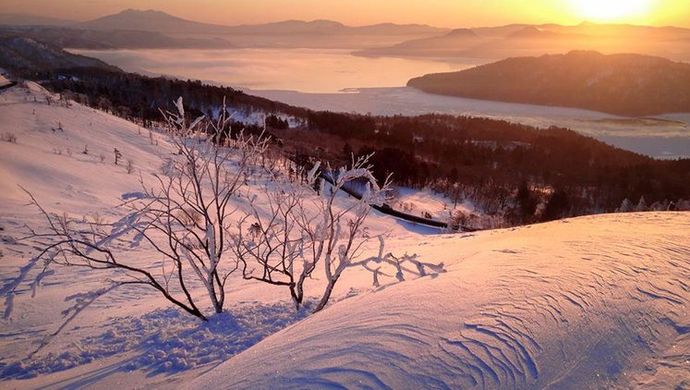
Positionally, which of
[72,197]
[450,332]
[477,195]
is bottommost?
[477,195]

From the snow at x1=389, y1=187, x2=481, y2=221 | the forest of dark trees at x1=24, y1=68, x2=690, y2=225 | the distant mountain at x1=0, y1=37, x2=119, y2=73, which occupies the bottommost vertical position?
the snow at x1=389, y1=187, x2=481, y2=221

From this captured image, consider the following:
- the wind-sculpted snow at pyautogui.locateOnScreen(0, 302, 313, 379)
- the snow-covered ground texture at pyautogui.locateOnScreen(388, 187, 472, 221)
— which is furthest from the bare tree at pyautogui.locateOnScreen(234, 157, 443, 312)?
the snow-covered ground texture at pyautogui.locateOnScreen(388, 187, 472, 221)

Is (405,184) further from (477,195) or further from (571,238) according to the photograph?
(571,238)

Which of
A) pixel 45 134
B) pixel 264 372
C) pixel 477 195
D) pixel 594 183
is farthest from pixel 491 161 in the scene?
pixel 264 372

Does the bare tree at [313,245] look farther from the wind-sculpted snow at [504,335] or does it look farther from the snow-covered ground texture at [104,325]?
the wind-sculpted snow at [504,335]

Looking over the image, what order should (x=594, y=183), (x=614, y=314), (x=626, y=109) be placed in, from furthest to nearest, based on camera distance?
(x=626, y=109) → (x=594, y=183) → (x=614, y=314)

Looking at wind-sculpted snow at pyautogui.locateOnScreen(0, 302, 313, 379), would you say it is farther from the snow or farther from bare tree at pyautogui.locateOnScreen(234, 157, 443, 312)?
the snow

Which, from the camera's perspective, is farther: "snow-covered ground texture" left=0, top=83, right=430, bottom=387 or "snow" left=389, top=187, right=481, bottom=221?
"snow" left=389, top=187, right=481, bottom=221

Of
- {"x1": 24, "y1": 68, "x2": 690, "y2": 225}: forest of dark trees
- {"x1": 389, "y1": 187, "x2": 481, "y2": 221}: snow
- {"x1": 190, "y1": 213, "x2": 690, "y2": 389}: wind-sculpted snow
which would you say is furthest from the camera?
{"x1": 24, "y1": 68, "x2": 690, "y2": 225}: forest of dark trees
